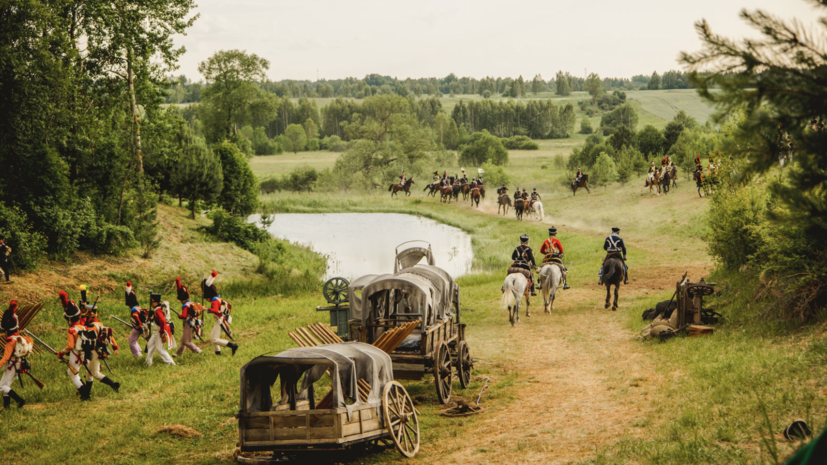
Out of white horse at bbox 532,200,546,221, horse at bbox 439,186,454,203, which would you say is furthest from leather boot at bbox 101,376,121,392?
horse at bbox 439,186,454,203

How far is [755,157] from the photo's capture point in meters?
4.73

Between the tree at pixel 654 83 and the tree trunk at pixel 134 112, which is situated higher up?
the tree at pixel 654 83

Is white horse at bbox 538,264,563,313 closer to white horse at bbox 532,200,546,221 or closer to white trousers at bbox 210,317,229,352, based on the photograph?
white trousers at bbox 210,317,229,352

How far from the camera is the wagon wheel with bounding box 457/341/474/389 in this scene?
12.8 meters

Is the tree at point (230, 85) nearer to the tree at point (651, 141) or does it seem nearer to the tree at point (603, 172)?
the tree at point (603, 172)

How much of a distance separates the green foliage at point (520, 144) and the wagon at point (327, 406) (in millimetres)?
113569

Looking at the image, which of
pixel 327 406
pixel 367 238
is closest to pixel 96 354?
pixel 327 406

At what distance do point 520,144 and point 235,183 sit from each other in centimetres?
9454

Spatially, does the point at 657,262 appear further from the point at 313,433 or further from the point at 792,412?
the point at 313,433

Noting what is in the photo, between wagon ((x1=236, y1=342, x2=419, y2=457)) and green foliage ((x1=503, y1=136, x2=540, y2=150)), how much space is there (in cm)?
11357

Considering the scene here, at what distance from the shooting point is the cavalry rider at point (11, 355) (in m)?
11.8

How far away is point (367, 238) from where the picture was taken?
40781 millimetres

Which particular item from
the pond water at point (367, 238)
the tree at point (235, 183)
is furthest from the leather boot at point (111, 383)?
the tree at point (235, 183)

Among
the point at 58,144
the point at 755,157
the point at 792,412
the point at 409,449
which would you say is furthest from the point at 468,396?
the point at 58,144
